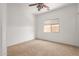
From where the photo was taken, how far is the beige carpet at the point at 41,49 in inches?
71.7

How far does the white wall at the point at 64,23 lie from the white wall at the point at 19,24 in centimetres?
14

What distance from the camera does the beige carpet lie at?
1.82 metres

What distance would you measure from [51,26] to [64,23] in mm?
228

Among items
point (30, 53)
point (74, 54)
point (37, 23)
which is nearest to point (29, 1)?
point (37, 23)

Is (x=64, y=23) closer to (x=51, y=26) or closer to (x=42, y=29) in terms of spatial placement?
(x=51, y=26)

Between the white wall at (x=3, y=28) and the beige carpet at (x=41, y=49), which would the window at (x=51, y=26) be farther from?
the white wall at (x=3, y=28)

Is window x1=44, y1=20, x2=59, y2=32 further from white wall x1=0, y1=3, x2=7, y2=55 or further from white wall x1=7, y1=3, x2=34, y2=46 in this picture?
white wall x1=0, y1=3, x2=7, y2=55

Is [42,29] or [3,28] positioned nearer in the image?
[3,28]

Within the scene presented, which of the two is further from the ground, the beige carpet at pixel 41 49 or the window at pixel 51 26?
the window at pixel 51 26

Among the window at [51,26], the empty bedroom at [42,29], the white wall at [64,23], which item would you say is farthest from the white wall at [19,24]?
the window at [51,26]

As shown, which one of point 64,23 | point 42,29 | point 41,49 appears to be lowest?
point 41,49

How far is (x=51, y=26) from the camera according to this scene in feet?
6.48

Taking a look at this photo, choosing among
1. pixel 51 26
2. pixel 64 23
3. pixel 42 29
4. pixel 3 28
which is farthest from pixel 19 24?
pixel 64 23

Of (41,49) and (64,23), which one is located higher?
(64,23)
